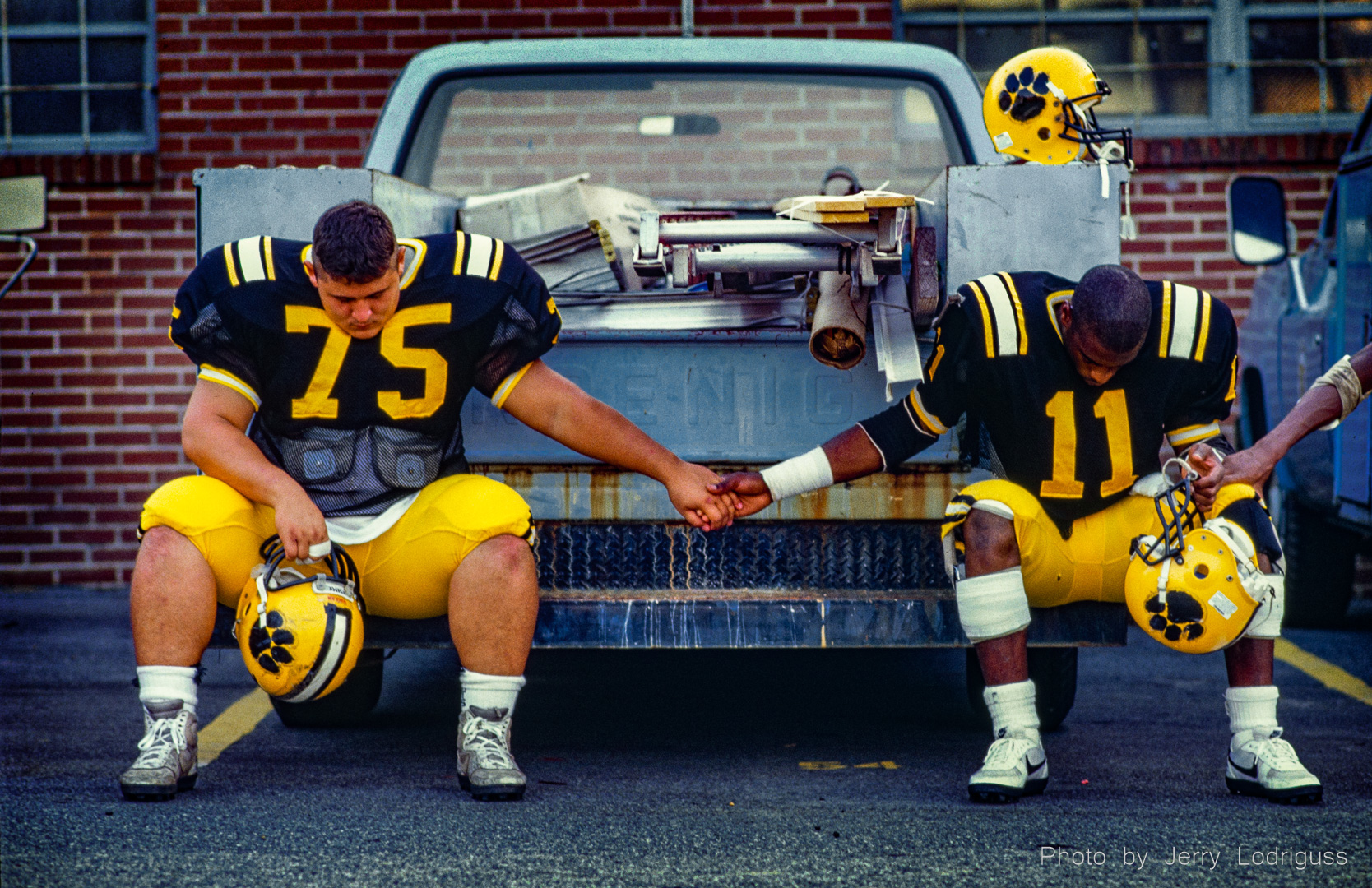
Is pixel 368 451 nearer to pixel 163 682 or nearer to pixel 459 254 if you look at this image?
pixel 459 254

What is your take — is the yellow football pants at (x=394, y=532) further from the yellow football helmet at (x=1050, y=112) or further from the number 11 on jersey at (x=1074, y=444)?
the yellow football helmet at (x=1050, y=112)

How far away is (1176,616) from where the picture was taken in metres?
3.43

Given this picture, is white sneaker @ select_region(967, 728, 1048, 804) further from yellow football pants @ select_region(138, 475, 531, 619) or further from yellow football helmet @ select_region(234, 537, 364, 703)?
yellow football helmet @ select_region(234, 537, 364, 703)

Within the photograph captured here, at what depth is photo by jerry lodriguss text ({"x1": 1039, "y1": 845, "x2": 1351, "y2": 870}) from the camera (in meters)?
3.00

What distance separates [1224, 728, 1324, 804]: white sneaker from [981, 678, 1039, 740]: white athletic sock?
47 cm

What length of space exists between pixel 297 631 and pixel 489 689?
0.48 m

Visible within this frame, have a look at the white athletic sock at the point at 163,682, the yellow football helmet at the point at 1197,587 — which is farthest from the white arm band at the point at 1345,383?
the white athletic sock at the point at 163,682

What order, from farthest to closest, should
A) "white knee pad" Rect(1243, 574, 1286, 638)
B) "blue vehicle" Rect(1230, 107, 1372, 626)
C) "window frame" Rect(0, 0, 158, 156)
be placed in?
1. "window frame" Rect(0, 0, 158, 156)
2. "blue vehicle" Rect(1230, 107, 1372, 626)
3. "white knee pad" Rect(1243, 574, 1286, 638)

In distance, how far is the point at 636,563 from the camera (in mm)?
3744

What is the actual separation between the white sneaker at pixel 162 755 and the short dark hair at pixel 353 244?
1.03m

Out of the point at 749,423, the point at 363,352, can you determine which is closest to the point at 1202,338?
the point at 749,423

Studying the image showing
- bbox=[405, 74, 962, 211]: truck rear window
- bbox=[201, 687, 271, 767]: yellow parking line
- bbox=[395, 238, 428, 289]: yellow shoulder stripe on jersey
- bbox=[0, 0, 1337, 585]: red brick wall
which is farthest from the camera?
bbox=[0, 0, 1337, 585]: red brick wall

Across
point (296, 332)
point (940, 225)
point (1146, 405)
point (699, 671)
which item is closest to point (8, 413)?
point (699, 671)

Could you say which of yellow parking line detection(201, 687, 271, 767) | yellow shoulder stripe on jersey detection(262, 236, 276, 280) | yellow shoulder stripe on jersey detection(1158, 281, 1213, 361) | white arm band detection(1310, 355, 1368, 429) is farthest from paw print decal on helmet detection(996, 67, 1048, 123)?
yellow parking line detection(201, 687, 271, 767)
